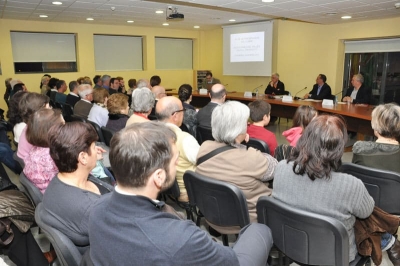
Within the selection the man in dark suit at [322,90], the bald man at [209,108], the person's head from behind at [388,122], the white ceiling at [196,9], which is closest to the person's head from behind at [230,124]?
the person's head from behind at [388,122]

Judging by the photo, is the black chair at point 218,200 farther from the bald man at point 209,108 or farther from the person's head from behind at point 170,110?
the bald man at point 209,108

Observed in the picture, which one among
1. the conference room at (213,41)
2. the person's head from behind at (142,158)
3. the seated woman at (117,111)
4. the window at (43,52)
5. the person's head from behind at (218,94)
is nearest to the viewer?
the person's head from behind at (142,158)

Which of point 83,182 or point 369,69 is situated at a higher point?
point 369,69

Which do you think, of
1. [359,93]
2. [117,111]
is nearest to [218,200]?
[117,111]

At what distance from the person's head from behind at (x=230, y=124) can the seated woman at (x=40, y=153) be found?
102cm

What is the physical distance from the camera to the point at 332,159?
5.04 ft

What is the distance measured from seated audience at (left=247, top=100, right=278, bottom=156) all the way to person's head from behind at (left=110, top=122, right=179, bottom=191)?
1.97 metres

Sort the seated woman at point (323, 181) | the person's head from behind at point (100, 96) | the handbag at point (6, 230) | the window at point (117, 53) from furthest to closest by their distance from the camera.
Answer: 1. the window at point (117, 53)
2. the person's head from behind at point (100, 96)
3. the handbag at point (6, 230)
4. the seated woman at point (323, 181)

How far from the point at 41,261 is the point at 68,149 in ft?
2.79

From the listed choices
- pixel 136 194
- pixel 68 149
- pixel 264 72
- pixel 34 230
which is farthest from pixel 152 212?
pixel 264 72

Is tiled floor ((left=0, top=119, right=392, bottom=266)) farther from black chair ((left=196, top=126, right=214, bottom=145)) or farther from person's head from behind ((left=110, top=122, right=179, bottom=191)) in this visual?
black chair ((left=196, top=126, right=214, bottom=145))

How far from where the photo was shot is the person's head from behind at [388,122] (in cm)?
222

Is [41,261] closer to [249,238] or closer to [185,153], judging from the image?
[185,153]

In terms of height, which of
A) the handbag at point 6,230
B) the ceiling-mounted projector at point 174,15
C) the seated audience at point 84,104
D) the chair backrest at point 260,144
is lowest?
the handbag at point 6,230
